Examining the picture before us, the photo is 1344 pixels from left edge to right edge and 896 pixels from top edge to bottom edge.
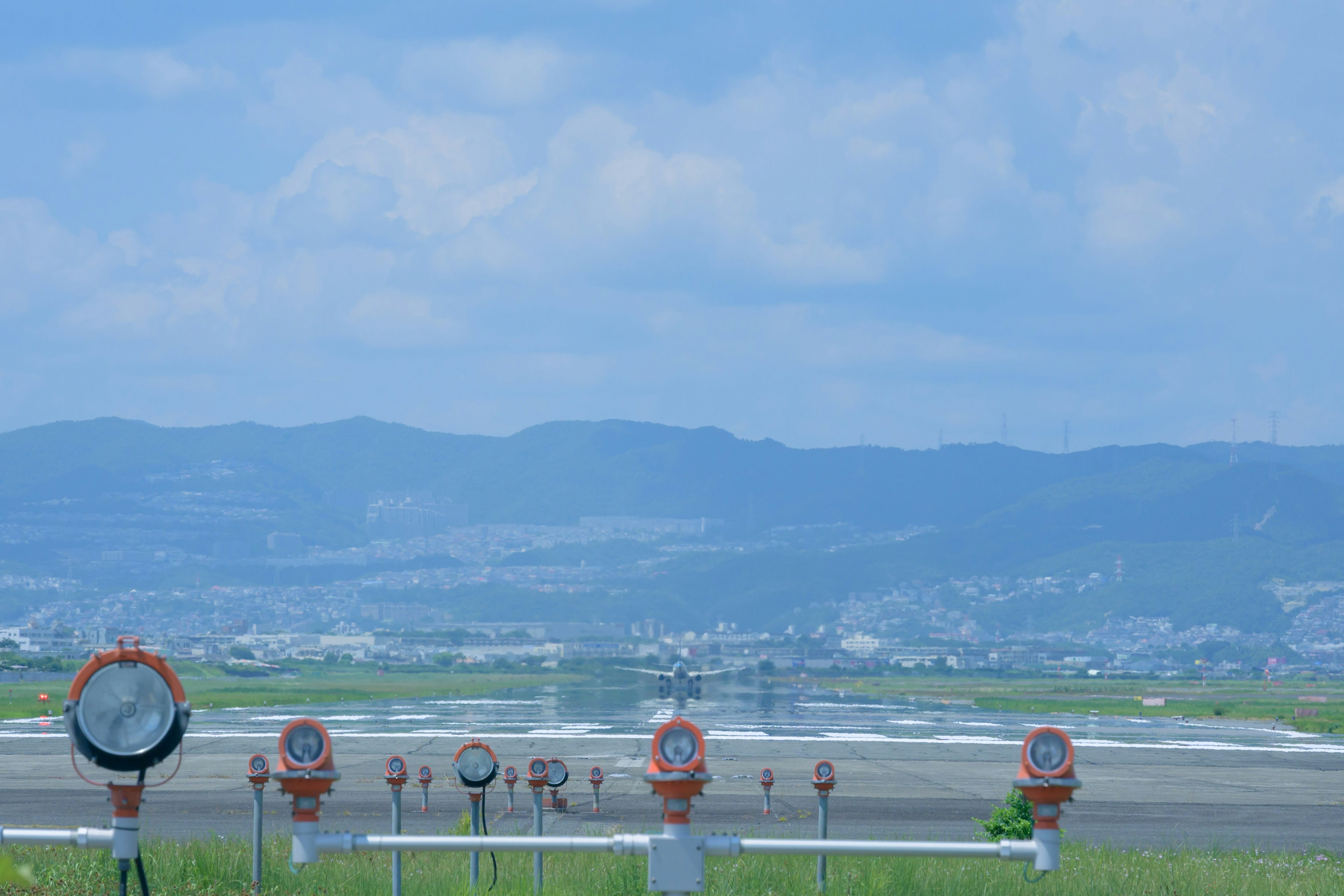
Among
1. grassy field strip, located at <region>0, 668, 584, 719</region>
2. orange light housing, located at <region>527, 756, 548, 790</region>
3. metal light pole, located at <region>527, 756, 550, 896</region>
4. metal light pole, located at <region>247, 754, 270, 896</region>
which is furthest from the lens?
grassy field strip, located at <region>0, 668, 584, 719</region>

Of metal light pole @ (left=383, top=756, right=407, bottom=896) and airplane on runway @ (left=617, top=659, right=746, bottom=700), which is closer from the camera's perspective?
metal light pole @ (left=383, top=756, right=407, bottom=896)

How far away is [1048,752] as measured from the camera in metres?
9.45

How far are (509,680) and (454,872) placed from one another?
14115 cm

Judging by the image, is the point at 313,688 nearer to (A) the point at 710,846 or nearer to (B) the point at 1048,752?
(A) the point at 710,846

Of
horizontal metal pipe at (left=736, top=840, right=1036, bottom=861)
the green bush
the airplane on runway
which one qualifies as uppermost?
horizontal metal pipe at (left=736, top=840, right=1036, bottom=861)

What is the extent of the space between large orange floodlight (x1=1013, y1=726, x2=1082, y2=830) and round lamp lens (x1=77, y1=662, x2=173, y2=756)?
6231 mm

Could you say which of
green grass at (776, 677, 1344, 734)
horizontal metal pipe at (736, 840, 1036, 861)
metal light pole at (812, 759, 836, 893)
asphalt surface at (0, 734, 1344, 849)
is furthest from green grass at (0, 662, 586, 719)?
horizontal metal pipe at (736, 840, 1036, 861)

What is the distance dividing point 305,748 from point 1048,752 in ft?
18.7

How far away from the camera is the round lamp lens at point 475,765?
602 inches

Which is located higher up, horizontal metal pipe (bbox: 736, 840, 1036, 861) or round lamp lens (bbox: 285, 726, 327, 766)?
round lamp lens (bbox: 285, 726, 327, 766)

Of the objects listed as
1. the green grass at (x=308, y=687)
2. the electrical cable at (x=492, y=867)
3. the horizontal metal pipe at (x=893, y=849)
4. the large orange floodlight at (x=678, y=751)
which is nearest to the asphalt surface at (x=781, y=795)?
the electrical cable at (x=492, y=867)

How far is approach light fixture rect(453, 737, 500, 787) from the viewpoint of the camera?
15.3m

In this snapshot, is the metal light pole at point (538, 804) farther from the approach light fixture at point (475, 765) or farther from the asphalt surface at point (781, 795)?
the asphalt surface at point (781, 795)

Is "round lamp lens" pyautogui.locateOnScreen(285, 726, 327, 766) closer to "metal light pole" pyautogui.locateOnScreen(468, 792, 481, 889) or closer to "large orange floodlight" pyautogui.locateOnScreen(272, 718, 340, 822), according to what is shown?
"large orange floodlight" pyautogui.locateOnScreen(272, 718, 340, 822)
